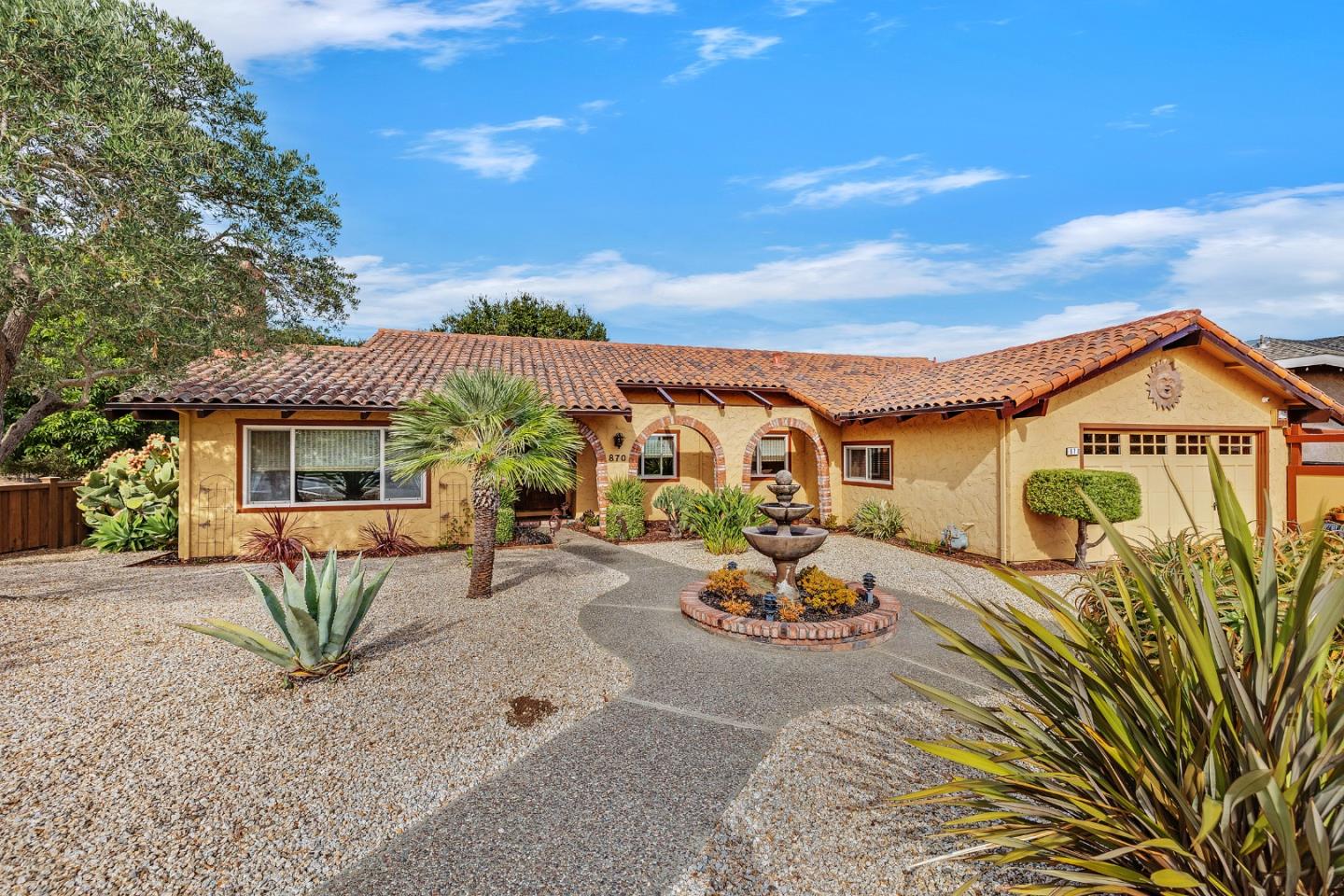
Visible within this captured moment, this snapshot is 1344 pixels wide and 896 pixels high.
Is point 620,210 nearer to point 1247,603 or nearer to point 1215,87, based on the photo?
point 1215,87

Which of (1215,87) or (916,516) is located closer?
(1215,87)

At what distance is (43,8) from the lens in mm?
6285

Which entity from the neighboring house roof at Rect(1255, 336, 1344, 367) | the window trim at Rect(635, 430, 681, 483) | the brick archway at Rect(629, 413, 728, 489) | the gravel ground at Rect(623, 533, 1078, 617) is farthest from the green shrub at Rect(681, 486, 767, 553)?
the neighboring house roof at Rect(1255, 336, 1344, 367)

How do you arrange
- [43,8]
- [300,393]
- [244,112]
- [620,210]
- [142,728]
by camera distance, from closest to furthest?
1. [142,728]
2. [43,8]
3. [244,112]
4. [300,393]
5. [620,210]

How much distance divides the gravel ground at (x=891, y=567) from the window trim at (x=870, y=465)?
1734 millimetres

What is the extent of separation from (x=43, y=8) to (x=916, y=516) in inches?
627

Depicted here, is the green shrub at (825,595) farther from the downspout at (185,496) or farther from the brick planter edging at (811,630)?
the downspout at (185,496)

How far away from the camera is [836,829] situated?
3.39 m

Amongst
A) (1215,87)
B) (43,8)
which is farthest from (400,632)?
(1215,87)

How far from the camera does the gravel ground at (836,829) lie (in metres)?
2.97

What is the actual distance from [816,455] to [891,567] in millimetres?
6463

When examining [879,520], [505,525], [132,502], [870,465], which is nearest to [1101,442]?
[879,520]

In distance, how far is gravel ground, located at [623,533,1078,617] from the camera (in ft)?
30.9

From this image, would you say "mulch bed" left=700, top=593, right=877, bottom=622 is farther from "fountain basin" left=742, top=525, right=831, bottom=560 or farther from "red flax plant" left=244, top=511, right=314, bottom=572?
"red flax plant" left=244, top=511, right=314, bottom=572
